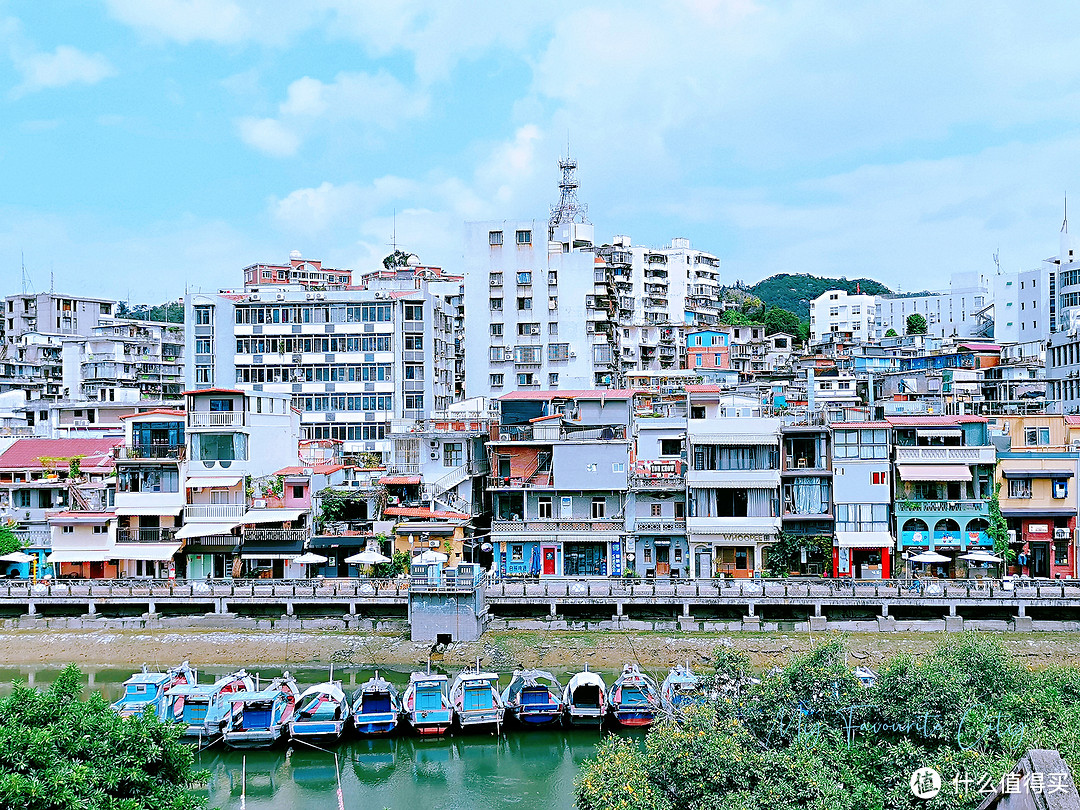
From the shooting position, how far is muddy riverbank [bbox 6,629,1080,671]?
3447 cm

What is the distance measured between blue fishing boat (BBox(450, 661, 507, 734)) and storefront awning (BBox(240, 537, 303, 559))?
49.8 feet

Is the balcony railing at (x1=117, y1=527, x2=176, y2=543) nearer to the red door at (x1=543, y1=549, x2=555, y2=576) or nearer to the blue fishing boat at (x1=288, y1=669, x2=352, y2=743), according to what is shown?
the red door at (x1=543, y1=549, x2=555, y2=576)

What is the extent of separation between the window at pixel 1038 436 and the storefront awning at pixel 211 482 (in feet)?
113

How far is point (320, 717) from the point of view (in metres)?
28.1

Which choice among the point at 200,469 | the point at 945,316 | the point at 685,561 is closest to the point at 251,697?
the point at 200,469

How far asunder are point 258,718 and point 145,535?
18704 millimetres

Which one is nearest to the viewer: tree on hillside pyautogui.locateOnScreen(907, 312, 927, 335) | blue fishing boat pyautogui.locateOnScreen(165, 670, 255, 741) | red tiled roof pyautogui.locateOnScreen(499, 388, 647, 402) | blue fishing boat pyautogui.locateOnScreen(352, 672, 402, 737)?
blue fishing boat pyautogui.locateOnScreen(165, 670, 255, 741)

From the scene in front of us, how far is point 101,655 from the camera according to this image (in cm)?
3647

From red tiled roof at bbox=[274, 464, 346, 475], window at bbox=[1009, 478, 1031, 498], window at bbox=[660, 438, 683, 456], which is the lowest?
window at bbox=[1009, 478, 1031, 498]

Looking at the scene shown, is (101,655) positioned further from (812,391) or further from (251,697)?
(812,391)

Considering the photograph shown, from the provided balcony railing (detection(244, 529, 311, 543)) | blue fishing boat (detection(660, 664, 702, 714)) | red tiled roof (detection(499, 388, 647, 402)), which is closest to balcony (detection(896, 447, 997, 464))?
red tiled roof (detection(499, 388, 647, 402))

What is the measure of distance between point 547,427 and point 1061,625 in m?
21.8

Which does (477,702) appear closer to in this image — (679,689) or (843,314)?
(679,689)

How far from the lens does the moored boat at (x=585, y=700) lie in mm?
28578
